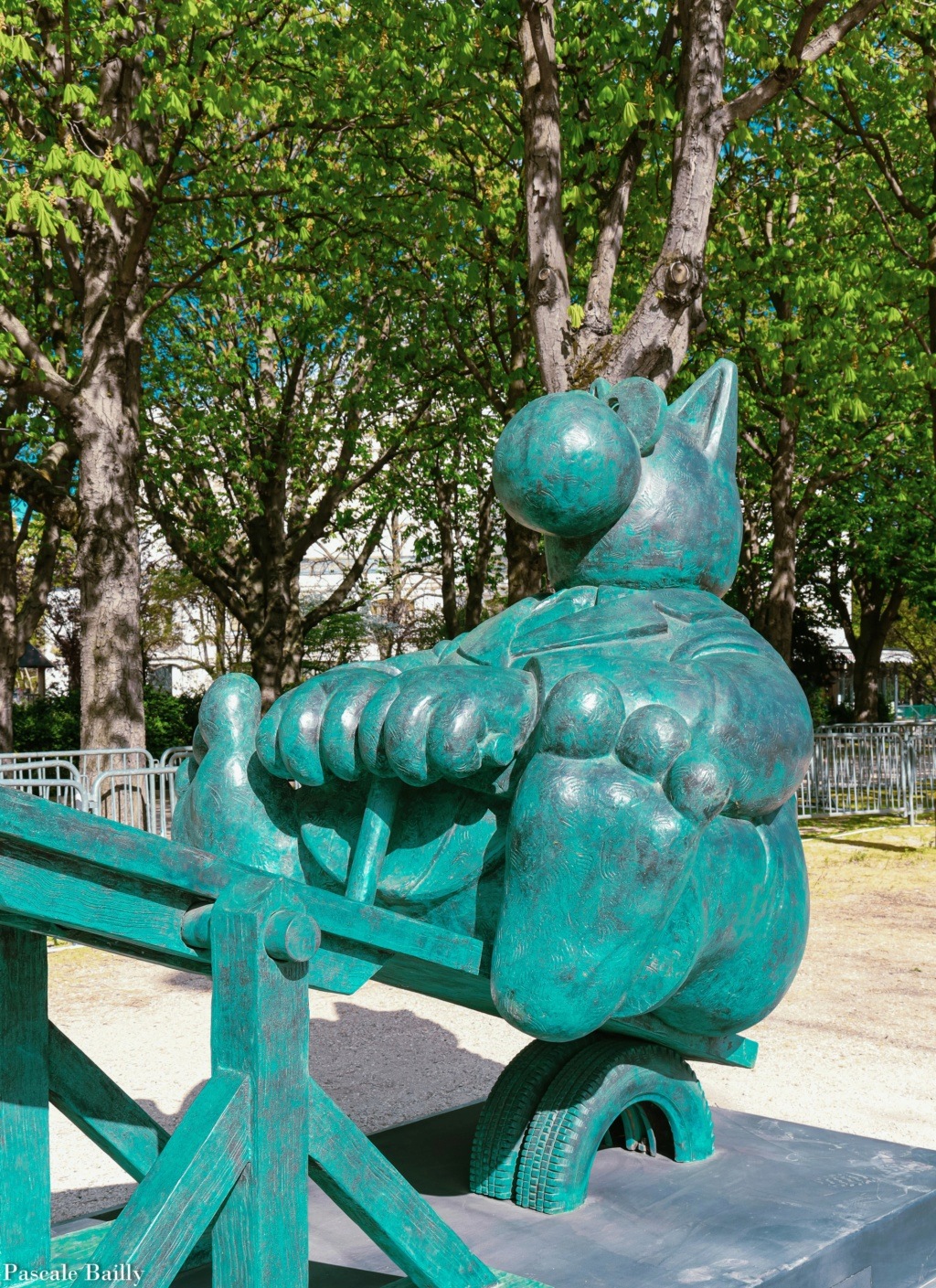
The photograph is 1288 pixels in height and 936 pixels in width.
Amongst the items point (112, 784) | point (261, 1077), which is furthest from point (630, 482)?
point (112, 784)

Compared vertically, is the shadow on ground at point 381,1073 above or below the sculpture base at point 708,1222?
below

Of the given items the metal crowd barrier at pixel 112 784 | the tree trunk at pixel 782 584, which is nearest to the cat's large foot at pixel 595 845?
the metal crowd barrier at pixel 112 784

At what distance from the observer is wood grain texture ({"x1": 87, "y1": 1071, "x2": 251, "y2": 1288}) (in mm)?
1891

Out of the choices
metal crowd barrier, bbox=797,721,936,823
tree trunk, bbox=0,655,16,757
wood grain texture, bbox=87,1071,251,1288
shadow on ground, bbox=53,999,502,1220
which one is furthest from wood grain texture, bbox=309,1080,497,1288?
tree trunk, bbox=0,655,16,757

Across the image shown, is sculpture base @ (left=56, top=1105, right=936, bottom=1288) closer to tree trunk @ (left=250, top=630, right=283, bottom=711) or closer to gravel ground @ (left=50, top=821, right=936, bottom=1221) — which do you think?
gravel ground @ (left=50, top=821, right=936, bottom=1221)

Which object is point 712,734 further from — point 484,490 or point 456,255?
point 484,490

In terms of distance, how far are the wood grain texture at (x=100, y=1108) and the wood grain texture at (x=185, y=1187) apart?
0.81 metres

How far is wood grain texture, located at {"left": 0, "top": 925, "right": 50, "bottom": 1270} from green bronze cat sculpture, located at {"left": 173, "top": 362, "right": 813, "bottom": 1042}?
1.63 feet

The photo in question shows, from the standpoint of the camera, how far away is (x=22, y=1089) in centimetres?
265

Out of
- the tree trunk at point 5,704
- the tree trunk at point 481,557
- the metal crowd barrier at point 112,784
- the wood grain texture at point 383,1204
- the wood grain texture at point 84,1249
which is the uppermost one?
the tree trunk at point 481,557

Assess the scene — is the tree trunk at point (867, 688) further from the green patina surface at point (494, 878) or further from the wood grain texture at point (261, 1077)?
the wood grain texture at point (261, 1077)

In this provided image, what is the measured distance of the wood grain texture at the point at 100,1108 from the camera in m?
2.73

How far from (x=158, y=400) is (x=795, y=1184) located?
1492 centimetres

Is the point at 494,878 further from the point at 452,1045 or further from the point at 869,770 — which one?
the point at 869,770
